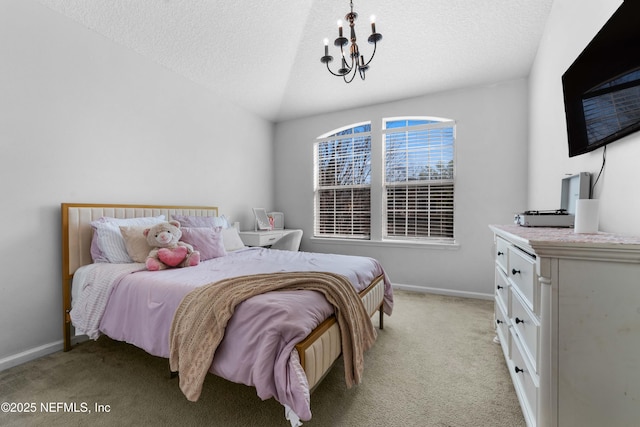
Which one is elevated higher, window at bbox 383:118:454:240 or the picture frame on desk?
window at bbox 383:118:454:240

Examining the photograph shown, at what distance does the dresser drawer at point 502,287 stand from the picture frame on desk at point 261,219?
2965mm

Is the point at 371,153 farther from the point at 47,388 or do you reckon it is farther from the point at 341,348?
the point at 47,388

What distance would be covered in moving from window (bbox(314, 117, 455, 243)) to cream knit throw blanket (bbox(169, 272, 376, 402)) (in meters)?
2.34

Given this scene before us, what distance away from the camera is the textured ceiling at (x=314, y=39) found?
2.46m

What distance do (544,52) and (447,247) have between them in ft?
7.22

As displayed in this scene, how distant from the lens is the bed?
1.21 meters

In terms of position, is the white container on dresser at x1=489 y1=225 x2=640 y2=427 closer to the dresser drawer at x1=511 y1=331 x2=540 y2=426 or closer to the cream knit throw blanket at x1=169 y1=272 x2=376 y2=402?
the dresser drawer at x1=511 y1=331 x2=540 y2=426

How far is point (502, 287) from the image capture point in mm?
1894

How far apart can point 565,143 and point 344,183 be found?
2.68 metres

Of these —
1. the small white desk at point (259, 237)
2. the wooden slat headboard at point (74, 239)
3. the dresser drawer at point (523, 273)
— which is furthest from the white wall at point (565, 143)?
the wooden slat headboard at point (74, 239)

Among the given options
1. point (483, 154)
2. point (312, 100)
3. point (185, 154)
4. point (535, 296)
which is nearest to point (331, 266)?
point (535, 296)

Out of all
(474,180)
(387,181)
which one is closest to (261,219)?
(387,181)

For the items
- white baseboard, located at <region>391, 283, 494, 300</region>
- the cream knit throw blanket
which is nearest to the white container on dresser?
the cream knit throw blanket

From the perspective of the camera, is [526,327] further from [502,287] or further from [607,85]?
[607,85]
